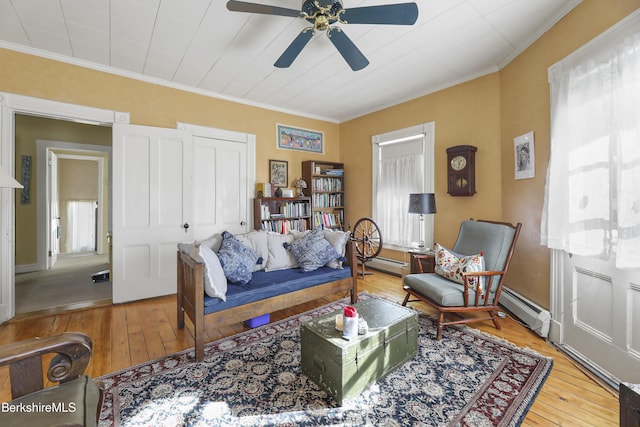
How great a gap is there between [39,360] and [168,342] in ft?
4.81

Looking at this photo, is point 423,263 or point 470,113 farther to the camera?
point 470,113

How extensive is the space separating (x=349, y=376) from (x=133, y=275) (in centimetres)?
312

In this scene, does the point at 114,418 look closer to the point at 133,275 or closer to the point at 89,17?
the point at 133,275

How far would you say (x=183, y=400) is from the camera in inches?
67.8

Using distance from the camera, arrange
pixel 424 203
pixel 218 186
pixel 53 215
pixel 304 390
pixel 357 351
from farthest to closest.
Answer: pixel 53 215 < pixel 218 186 < pixel 424 203 < pixel 304 390 < pixel 357 351

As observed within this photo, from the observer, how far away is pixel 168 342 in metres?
2.47

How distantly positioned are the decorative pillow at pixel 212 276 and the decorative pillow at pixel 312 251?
993 millimetres

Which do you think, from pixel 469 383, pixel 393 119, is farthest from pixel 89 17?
pixel 469 383

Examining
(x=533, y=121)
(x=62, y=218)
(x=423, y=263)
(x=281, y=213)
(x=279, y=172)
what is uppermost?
(x=533, y=121)

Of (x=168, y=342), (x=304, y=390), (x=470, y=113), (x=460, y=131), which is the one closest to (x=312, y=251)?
(x=304, y=390)

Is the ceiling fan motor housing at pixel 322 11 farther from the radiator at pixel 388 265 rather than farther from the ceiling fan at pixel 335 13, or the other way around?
the radiator at pixel 388 265

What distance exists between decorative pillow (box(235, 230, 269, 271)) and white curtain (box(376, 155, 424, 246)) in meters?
2.46

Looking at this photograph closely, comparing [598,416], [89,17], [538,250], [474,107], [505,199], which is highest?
[89,17]

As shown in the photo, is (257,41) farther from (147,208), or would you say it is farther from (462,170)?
(462,170)
